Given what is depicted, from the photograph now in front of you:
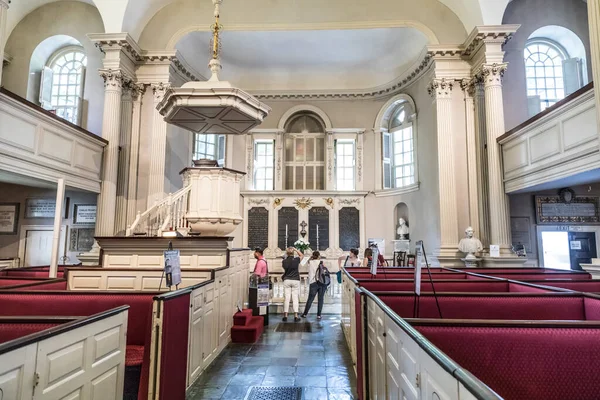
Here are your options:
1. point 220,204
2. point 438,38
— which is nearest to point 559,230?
point 438,38

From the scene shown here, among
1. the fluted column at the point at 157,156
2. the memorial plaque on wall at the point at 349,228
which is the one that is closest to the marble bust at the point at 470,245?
the memorial plaque on wall at the point at 349,228

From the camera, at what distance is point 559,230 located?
28.9 ft

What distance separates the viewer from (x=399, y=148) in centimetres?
1223

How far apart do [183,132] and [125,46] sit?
8.82 ft

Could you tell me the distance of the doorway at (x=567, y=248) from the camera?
859 centimetres

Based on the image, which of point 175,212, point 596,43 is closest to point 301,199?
point 175,212

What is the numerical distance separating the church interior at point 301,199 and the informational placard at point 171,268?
22mm

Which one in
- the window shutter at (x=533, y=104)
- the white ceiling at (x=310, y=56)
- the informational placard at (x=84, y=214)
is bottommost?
the informational placard at (x=84, y=214)

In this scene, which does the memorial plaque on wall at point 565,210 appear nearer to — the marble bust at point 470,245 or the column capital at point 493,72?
the marble bust at point 470,245

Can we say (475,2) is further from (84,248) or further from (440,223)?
(84,248)

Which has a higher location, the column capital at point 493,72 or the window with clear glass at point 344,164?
the column capital at point 493,72

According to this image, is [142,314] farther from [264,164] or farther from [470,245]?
[264,164]

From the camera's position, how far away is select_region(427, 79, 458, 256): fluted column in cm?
889

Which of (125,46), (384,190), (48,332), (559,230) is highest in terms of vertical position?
(125,46)
